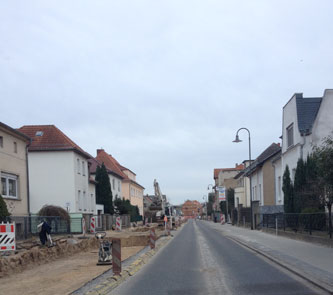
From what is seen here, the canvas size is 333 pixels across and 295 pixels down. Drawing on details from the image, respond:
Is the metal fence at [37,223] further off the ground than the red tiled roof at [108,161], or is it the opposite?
the red tiled roof at [108,161]

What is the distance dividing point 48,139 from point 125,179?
33.4 metres

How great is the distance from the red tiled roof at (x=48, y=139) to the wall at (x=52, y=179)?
487 millimetres

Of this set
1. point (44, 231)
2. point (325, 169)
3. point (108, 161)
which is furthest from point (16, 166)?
point (108, 161)

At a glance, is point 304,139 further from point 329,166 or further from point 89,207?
point 89,207

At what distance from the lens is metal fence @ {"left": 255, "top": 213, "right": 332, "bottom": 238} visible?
21.2 meters

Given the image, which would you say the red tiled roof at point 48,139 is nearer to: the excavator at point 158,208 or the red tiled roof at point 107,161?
the excavator at point 158,208

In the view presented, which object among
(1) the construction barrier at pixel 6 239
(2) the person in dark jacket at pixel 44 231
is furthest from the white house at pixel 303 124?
(1) the construction barrier at pixel 6 239

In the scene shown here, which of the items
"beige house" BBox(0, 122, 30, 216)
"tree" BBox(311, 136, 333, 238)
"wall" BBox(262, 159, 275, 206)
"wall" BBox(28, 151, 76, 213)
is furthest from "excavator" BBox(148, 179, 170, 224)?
"tree" BBox(311, 136, 333, 238)

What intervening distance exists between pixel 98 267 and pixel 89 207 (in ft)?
99.4

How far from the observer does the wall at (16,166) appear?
27.2 metres

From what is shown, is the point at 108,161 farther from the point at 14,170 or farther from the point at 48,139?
the point at 14,170

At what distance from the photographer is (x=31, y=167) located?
130 feet

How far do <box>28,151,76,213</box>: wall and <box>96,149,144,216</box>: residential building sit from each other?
Result: 83.0 ft

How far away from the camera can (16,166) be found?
2883cm
